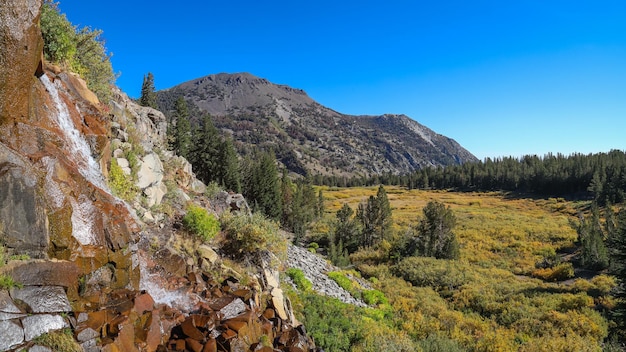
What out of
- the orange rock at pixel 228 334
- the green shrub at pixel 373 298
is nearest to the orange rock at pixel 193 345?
the orange rock at pixel 228 334

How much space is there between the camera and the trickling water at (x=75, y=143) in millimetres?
8297

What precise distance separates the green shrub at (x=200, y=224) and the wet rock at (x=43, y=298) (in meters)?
5.30

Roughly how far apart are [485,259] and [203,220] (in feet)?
120

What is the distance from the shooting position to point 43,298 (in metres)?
5.65

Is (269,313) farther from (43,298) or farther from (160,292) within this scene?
(43,298)

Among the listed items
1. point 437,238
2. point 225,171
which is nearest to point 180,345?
point 437,238

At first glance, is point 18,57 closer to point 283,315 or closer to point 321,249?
point 283,315

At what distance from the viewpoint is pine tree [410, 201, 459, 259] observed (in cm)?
3791

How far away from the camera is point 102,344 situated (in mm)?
5691

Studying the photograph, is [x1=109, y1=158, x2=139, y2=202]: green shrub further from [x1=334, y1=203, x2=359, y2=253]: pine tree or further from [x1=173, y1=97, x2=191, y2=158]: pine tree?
[x1=334, y1=203, x2=359, y2=253]: pine tree

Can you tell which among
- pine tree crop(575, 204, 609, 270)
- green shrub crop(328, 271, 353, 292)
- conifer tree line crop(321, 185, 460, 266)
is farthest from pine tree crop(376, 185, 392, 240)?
green shrub crop(328, 271, 353, 292)

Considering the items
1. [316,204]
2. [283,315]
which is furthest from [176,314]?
[316,204]

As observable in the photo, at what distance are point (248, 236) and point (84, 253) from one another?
574cm

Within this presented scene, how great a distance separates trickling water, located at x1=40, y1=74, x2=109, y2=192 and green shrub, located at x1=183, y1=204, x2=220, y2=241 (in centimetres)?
296
